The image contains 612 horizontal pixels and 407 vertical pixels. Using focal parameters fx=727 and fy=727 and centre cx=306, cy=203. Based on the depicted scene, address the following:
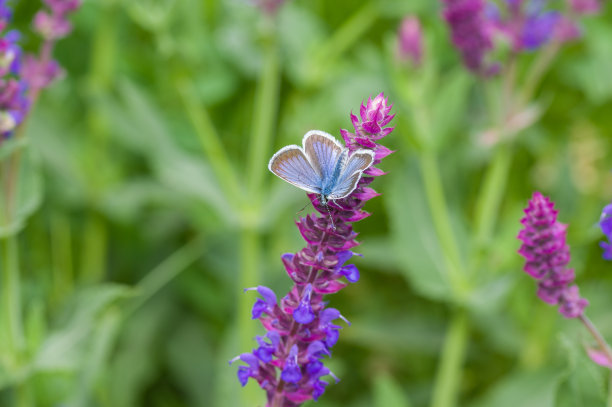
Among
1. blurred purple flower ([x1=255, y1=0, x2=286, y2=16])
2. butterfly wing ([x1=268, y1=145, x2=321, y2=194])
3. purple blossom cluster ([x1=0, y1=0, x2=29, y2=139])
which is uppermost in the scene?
blurred purple flower ([x1=255, y1=0, x2=286, y2=16])

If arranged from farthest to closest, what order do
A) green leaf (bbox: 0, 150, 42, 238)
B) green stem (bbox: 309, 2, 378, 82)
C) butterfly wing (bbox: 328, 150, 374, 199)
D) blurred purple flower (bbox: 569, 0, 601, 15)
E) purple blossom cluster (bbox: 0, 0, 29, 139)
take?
green stem (bbox: 309, 2, 378, 82), blurred purple flower (bbox: 569, 0, 601, 15), green leaf (bbox: 0, 150, 42, 238), purple blossom cluster (bbox: 0, 0, 29, 139), butterfly wing (bbox: 328, 150, 374, 199)

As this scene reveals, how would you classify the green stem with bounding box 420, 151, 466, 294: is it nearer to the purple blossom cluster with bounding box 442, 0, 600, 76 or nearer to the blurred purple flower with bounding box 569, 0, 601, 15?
the purple blossom cluster with bounding box 442, 0, 600, 76

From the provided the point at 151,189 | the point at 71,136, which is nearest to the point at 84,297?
the point at 151,189

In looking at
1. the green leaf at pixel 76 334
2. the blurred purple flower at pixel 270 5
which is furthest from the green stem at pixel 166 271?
the blurred purple flower at pixel 270 5

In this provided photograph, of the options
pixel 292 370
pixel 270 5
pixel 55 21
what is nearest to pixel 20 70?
pixel 55 21

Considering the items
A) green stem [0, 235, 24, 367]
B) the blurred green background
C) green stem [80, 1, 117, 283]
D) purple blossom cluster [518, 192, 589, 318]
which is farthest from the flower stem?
green stem [80, 1, 117, 283]

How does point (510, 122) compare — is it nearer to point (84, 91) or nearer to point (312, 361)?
point (312, 361)

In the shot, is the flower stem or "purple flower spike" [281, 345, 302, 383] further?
the flower stem
